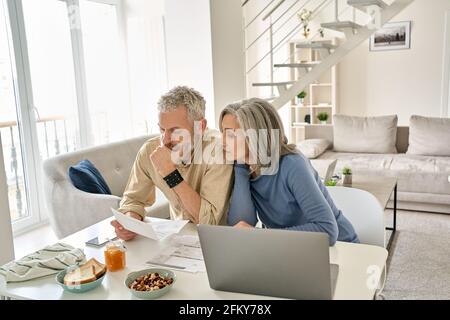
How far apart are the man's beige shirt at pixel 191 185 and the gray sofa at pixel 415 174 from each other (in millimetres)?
2512

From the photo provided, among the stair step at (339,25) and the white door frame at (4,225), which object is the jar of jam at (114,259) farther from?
the stair step at (339,25)

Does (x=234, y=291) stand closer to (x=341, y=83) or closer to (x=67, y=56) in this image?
(x=67, y=56)

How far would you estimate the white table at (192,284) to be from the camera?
1.10 metres

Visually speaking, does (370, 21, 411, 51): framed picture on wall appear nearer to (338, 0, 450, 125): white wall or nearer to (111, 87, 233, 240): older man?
(338, 0, 450, 125): white wall

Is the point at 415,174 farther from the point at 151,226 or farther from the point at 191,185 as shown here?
the point at 151,226

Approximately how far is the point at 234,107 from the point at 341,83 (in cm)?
505

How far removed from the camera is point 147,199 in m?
1.79

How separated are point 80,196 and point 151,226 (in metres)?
1.46

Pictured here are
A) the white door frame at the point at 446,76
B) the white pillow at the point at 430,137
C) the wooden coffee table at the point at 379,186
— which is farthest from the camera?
the white door frame at the point at 446,76

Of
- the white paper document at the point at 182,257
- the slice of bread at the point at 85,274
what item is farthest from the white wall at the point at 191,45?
the slice of bread at the point at 85,274

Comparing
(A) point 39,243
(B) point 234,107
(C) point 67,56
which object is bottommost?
(A) point 39,243

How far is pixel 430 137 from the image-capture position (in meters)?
4.23

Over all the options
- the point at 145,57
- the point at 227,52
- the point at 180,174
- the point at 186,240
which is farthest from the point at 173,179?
the point at 145,57
